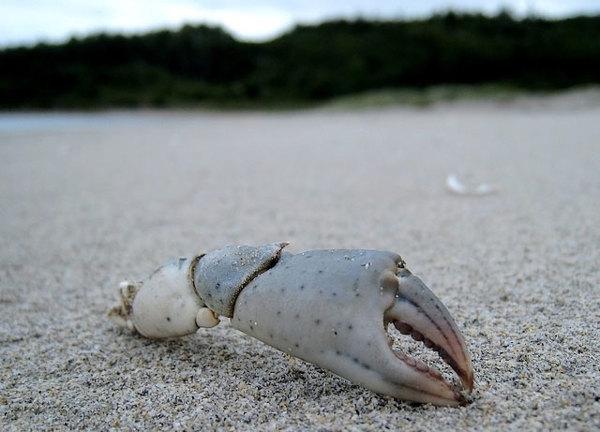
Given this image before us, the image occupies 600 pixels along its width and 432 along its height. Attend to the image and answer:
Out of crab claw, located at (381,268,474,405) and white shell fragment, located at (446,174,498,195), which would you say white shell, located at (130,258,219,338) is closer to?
crab claw, located at (381,268,474,405)

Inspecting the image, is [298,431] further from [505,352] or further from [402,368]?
[505,352]

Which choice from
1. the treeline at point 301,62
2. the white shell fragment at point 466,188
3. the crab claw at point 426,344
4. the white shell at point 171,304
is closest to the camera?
the crab claw at point 426,344

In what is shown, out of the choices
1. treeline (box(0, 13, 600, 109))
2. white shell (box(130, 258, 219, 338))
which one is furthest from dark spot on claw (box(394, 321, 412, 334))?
treeline (box(0, 13, 600, 109))

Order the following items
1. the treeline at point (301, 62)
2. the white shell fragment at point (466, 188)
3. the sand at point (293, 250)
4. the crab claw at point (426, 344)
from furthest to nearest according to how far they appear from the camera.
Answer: the treeline at point (301, 62), the white shell fragment at point (466, 188), the sand at point (293, 250), the crab claw at point (426, 344)

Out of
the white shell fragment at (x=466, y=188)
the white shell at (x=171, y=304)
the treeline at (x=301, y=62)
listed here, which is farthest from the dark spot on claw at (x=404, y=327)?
the treeline at (x=301, y=62)

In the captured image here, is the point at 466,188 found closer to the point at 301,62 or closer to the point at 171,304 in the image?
the point at 171,304

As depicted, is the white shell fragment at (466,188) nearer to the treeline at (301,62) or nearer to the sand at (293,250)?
the sand at (293,250)
